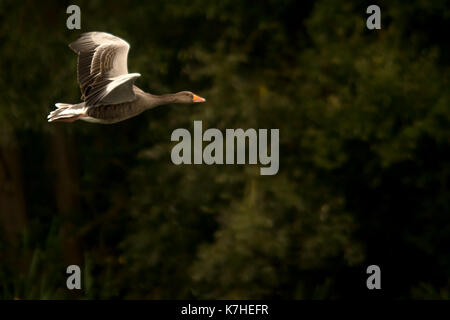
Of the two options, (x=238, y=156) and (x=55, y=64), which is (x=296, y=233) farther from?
(x=55, y=64)

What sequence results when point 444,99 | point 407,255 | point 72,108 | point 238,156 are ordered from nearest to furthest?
1. point 72,108
2. point 444,99
3. point 238,156
4. point 407,255

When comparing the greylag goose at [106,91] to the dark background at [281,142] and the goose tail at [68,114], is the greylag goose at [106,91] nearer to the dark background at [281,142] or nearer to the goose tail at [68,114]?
the goose tail at [68,114]

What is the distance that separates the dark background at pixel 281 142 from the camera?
8992 millimetres

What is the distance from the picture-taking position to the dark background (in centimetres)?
899

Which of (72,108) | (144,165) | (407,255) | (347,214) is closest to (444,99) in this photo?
(347,214)

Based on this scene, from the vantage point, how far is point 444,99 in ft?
28.4

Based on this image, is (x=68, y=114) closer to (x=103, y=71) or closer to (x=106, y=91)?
(x=106, y=91)

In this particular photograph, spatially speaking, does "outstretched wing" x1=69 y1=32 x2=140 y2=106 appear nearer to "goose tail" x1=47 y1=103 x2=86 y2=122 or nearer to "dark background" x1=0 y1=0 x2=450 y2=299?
"goose tail" x1=47 y1=103 x2=86 y2=122

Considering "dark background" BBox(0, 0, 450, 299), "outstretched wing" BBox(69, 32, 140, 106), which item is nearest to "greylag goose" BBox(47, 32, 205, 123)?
"outstretched wing" BBox(69, 32, 140, 106)

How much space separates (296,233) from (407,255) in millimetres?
1458

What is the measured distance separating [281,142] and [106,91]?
5.47m

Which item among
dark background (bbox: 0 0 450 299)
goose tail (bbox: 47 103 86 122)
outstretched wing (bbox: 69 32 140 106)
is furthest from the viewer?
dark background (bbox: 0 0 450 299)

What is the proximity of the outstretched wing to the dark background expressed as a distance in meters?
4.32

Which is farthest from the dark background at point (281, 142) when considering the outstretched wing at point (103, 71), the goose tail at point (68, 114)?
the goose tail at point (68, 114)
